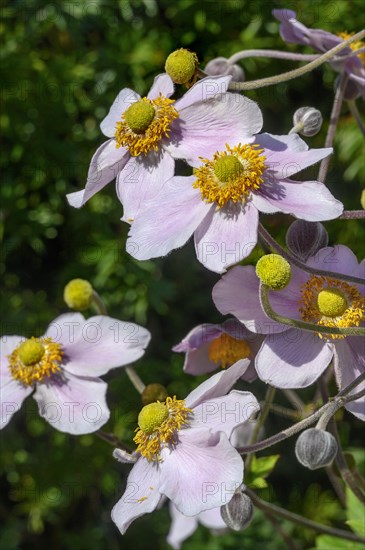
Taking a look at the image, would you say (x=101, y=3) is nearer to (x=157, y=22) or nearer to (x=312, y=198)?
(x=157, y=22)

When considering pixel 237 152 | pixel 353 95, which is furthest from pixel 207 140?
pixel 353 95

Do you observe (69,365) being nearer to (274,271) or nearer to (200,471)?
(200,471)

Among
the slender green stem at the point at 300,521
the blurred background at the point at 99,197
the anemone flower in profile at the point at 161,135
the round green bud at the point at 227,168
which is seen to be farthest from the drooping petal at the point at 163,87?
the blurred background at the point at 99,197

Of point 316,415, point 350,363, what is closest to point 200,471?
point 316,415

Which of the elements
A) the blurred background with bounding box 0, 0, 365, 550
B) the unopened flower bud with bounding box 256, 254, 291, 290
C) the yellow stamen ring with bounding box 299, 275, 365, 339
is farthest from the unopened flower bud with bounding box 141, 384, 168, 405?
the blurred background with bounding box 0, 0, 365, 550

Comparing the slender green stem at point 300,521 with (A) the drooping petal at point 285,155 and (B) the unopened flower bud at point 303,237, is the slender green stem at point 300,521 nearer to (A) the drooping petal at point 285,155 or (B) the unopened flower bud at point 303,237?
(B) the unopened flower bud at point 303,237

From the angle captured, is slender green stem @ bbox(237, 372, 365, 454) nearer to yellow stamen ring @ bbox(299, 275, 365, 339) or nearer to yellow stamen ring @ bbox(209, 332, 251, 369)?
yellow stamen ring @ bbox(299, 275, 365, 339)
